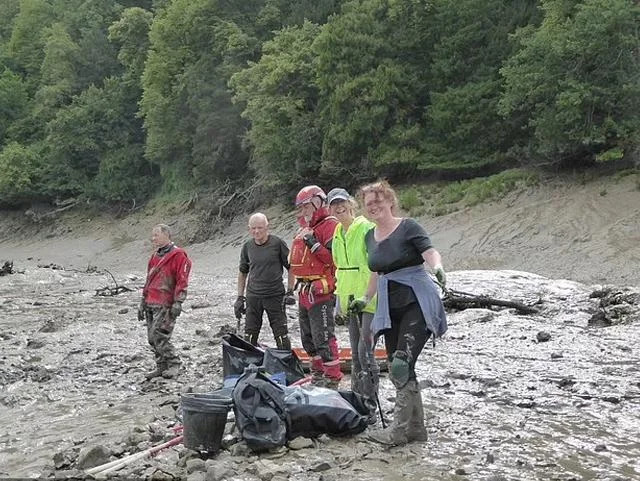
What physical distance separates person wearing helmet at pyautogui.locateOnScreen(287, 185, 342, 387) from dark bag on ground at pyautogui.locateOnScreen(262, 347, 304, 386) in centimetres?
35

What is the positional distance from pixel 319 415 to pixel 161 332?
11.3 feet

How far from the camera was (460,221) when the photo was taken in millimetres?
22969

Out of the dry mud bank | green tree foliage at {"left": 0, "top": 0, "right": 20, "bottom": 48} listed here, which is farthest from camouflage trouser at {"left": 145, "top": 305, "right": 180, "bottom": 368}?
green tree foliage at {"left": 0, "top": 0, "right": 20, "bottom": 48}

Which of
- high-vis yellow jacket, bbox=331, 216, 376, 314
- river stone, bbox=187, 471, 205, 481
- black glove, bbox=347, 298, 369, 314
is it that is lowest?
river stone, bbox=187, 471, 205, 481

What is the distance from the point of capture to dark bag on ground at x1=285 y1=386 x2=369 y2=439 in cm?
526

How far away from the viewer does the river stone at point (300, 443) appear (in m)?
5.09

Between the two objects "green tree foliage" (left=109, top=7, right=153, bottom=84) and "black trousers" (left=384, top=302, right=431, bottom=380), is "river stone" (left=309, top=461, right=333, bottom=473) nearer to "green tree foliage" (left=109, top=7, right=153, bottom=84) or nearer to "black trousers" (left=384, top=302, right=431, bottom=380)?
"black trousers" (left=384, top=302, right=431, bottom=380)

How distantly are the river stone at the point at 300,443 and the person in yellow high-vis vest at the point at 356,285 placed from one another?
36.7 inches

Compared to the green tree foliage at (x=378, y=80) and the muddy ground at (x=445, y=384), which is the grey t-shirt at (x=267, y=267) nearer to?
the muddy ground at (x=445, y=384)

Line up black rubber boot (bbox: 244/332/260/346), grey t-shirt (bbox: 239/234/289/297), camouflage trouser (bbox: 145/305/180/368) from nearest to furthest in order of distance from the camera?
grey t-shirt (bbox: 239/234/289/297) < black rubber boot (bbox: 244/332/260/346) < camouflage trouser (bbox: 145/305/180/368)

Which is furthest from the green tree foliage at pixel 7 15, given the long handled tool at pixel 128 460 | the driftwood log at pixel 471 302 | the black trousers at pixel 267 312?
the long handled tool at pixel 128 460

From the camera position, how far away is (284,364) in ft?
21.7

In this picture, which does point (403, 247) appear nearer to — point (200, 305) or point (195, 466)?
point (195, 466)

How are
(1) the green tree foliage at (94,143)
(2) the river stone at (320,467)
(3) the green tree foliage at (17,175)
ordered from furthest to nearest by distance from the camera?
(3) the green tree foliage at (17,175), (1) the green tree foliage at (94,143), (2) the river stone at (320,467)
